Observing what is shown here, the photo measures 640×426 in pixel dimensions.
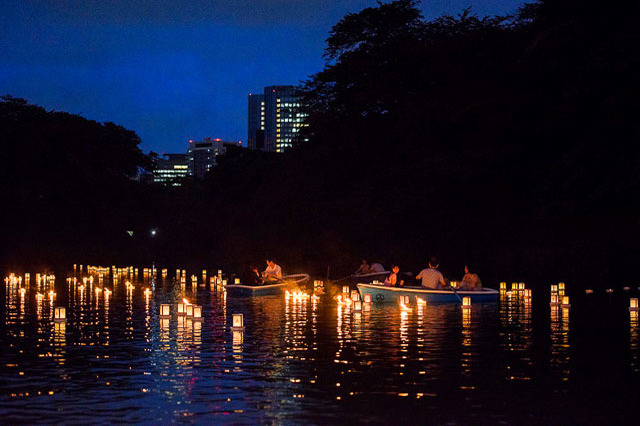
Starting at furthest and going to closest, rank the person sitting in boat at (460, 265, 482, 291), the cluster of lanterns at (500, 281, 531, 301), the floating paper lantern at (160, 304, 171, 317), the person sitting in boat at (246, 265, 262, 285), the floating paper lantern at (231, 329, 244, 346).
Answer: the person sitting in boat at (246, 265, 262, 285) → the cluster of lanterns at (500, 281, 531, 301) → the person sitting in boat at (460, 265, 482, 291) → the floating paper lantern at (160, 304, 171, 317) → the floating paper lantern at (231, 329, 244, 346)

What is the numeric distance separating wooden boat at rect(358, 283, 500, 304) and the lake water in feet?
11.9

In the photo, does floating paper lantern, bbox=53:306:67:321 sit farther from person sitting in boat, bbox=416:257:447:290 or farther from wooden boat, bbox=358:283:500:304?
person sitting in boat, bbox=416:257:447:290

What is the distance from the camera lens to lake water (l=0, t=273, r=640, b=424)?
1200cm

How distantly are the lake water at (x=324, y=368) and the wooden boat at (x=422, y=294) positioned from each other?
3.63 metres

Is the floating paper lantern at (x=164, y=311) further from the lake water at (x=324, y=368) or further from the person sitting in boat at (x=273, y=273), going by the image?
the person sitting in boat at (x=273, y=273)

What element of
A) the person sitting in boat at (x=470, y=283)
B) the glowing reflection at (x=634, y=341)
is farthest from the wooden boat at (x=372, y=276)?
the glowing reflection at (x=634, y=341)

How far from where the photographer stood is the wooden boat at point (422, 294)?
31.9 metres

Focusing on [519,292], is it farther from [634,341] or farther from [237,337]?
[237,337]

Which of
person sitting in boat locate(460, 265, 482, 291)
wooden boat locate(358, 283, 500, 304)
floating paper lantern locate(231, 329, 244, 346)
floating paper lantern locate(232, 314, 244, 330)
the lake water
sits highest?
person sitting in boat locate(460, 265, 482, 291)

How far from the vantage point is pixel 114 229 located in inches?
3659

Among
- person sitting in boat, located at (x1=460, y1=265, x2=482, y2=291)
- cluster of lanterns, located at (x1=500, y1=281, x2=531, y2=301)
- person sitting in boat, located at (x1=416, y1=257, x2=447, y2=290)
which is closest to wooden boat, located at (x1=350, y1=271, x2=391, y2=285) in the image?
cluster of lanterns, located at (x1=500, y1=281, x2=531, y2=301)

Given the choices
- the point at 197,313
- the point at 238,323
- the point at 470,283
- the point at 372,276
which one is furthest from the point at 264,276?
the point at 238,323

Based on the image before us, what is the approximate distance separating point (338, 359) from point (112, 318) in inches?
460

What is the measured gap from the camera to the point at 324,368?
15.9 m
